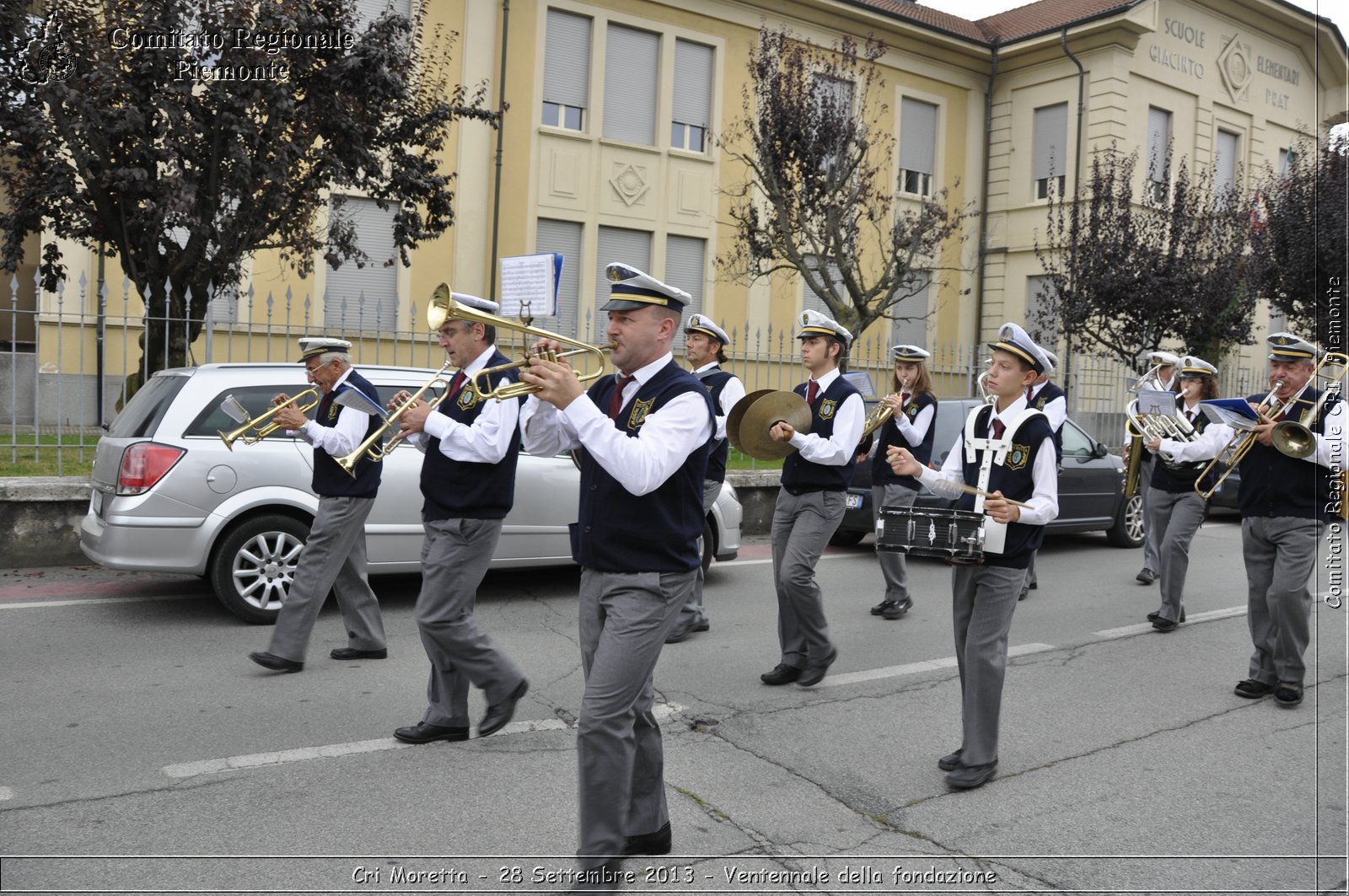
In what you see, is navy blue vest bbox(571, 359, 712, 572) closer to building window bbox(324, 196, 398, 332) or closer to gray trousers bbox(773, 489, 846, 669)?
gray trousers bbox(773, 489, 846, 669)

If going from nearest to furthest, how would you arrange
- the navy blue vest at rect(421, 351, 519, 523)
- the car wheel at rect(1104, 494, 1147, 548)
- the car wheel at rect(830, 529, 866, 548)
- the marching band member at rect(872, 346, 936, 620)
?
the navy blue vest at rect(421, 351, 519, 523) < the marching band member at rect(872, 346, 936, 620) < the car wheel at rect(830, 529, 866, 548) < the car wheel at rect(1104, 494, 1147, 548)

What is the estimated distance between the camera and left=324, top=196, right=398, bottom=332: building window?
18.4 meters

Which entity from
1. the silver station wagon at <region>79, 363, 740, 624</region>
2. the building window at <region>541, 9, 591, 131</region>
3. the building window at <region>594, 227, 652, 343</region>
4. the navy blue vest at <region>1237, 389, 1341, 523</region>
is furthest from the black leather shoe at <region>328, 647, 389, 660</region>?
the building window at <region>541, 9, 591, 131</region>

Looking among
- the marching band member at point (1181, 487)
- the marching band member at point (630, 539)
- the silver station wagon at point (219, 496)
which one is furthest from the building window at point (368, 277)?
the marching band member at point (630, 539)

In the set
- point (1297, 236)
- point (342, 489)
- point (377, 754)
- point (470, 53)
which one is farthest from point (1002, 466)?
point (1297, 236)

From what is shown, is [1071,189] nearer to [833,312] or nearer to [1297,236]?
[1297,236]

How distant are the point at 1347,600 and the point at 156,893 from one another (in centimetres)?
958

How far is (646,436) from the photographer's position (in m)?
3.42

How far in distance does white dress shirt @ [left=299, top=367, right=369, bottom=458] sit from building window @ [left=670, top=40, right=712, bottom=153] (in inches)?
669

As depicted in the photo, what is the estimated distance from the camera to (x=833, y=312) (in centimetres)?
1820

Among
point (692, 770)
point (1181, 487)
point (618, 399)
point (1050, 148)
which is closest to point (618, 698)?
point (618, 399)

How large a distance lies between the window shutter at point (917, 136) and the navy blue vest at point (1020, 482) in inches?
842

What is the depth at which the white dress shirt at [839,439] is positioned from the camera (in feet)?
19.8

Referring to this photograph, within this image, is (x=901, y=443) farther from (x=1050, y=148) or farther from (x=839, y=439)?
(x=1050, y=148)
